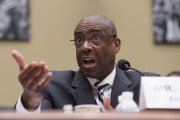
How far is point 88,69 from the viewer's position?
2314 mm

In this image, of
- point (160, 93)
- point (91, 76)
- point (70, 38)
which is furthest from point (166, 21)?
point (160, 93)

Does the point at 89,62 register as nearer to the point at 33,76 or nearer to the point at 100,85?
the point at 100,85

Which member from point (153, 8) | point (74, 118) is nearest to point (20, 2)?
point (153, 8)

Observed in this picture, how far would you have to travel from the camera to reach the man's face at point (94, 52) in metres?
2.32

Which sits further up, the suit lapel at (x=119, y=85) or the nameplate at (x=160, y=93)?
the nameplate at (x=160, y=93)

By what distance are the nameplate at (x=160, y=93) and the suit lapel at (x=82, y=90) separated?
2.21 feet

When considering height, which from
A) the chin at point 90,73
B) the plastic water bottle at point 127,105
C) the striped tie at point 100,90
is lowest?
the striped tie at point 100,90

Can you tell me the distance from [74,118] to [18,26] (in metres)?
3.51

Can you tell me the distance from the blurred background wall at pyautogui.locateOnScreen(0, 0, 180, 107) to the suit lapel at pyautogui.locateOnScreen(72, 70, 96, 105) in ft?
6.15

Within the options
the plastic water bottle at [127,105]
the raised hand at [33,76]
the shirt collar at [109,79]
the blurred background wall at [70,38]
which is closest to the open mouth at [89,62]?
the shirt collar at [109,79]

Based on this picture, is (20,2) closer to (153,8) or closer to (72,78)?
(153,8)

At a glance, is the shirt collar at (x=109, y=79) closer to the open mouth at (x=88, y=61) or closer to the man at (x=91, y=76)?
the man at (x=91, y=76)

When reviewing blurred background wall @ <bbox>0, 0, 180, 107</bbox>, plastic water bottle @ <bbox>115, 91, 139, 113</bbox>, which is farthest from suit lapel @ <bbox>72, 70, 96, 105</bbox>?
blurred background wall @ <bbox>0, 0, 180, 107</bbox>

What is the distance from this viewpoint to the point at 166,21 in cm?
442
